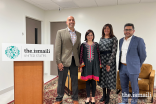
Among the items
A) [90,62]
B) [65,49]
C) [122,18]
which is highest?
[122,18]

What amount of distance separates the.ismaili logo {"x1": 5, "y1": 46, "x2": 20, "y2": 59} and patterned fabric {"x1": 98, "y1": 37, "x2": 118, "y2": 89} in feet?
4.77

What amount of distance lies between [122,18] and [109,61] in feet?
7.32

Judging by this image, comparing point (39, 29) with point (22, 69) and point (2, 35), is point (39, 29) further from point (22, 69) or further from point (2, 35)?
point (22, 69)

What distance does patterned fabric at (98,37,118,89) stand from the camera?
2318 millimetres

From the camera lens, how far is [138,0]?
3531mm

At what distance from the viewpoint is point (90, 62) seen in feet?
7.69

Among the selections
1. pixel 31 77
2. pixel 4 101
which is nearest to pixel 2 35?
pixel 4 101

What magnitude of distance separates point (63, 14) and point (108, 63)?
292cm

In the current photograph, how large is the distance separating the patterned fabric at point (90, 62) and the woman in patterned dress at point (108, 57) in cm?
12

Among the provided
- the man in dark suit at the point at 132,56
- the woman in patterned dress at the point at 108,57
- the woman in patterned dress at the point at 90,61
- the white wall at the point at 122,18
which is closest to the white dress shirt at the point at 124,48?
the man in dark suit at the point at 132,56

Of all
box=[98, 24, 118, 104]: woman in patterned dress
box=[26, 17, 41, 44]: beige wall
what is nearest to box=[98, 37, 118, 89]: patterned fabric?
box=[98, 24, 118, 104]: woman in patterned dress

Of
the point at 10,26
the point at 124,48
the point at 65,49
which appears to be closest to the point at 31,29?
the point at 10,26

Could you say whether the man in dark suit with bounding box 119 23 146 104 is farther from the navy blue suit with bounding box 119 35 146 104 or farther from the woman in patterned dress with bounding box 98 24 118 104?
the woman in patterned dress with bounding box 98 24 118 104

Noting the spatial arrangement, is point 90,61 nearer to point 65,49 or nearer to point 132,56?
point 65,49
